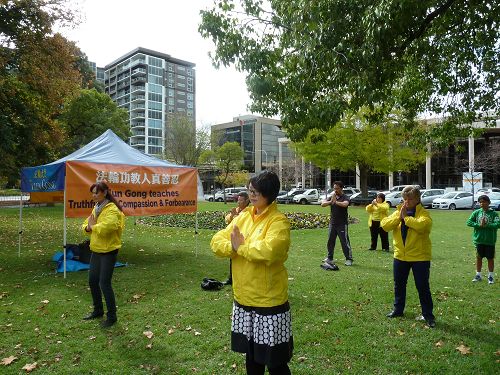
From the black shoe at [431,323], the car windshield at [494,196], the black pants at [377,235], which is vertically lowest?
the black shoe at [431,323]

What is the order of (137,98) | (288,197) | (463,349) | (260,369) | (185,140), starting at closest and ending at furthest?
(260,369) → (463,349) → (185,140) → (288,197) → (137,98)

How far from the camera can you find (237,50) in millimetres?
6754

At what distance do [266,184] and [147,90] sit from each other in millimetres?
100737

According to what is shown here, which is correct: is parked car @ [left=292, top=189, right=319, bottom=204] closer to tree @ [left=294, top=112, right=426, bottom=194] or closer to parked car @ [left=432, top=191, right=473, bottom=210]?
tree @ [left=294, top=112, right=426, bottom=194]

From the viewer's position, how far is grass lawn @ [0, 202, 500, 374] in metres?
4.11

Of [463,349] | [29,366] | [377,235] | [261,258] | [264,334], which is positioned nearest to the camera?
[261,258]

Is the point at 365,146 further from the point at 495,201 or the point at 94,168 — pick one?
the point at 94,168

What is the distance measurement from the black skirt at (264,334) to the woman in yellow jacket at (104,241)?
2804 mm

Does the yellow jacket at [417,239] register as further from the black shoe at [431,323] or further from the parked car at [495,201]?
the parked car at [495,201]

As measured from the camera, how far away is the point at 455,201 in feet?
101

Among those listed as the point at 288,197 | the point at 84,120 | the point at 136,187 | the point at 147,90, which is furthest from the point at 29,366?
the point at 147,90

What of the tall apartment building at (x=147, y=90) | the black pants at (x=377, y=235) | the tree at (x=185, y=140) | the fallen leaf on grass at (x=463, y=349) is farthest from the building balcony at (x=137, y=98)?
the fallen leaf on grass at (x=463, y=349)

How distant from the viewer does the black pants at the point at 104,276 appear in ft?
16.8

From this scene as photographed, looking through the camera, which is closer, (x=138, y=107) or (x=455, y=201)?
(x=455, y=201)
